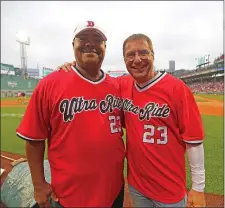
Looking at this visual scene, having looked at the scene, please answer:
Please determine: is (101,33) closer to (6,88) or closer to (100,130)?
(100,130)

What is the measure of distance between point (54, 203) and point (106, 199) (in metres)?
0.38

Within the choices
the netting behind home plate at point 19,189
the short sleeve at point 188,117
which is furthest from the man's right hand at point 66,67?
the netting behind home plate at point 19,189

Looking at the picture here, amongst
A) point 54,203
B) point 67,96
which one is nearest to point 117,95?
point 67,96

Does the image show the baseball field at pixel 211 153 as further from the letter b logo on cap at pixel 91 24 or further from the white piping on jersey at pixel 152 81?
the letter b logo on cap at pixel 91 24

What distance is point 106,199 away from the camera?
1.74 meters

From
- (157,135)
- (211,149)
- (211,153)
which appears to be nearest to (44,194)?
(157,135)

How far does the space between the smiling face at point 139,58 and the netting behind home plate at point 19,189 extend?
1709 millimetres

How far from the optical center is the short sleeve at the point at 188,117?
1692 mm

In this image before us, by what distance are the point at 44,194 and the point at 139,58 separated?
1.19 m

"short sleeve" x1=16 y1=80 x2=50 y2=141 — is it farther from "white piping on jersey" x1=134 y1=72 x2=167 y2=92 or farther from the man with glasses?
"white piping on jersey" x1=134 y1=72 x2=167 y2=92

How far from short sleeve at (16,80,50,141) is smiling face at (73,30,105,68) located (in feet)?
1.02

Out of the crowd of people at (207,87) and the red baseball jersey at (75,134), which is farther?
the crowd of people at (207,87)

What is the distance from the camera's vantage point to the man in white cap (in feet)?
5.43

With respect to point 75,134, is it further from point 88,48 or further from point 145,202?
point 145,202
